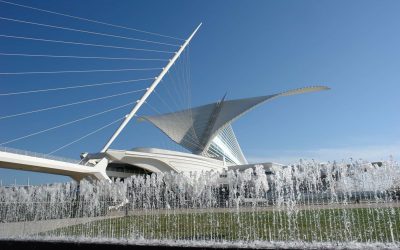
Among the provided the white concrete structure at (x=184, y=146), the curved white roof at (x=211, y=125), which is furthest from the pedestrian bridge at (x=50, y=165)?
the curved white roof at (x=211, y=125)

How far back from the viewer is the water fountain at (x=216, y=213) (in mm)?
11625

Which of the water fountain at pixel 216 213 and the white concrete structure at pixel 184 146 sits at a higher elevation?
the white concrete structure at pixel 184 146

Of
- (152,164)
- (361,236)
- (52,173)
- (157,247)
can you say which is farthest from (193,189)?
(157,247)

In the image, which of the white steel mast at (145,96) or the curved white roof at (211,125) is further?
the curved white roof at (211,125)

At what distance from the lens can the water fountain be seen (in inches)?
458

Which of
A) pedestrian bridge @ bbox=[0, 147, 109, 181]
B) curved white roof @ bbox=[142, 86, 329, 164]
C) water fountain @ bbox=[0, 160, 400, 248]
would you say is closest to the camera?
water fountain @ bbox=[0, 160, 400, 248]

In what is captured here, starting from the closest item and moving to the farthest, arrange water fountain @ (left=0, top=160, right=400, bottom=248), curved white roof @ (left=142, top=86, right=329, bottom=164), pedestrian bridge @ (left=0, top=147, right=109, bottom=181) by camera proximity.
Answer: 1. water fountain @ (left=0, top=160, right=400, bottom=248)
2. pedestrian bridge @ (left=0, top=147, right=109, bottom=181)
3. curved white roof @ (left=142, top=86, right=329, bottom=164)

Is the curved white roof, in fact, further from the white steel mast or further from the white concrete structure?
the white steel mast

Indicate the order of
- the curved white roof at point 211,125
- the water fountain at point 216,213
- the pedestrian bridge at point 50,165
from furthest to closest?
the curved white roof at point 211,125 < the pedestrian bridge at point 50,165 < the water fountain at point 216,213

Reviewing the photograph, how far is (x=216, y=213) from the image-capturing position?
68.5 feet

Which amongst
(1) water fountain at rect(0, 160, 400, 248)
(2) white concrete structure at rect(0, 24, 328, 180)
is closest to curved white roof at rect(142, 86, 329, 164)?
(2) white concrete structure at rect(0, 24, 328, 180)

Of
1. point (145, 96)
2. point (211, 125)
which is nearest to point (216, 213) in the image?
point (145, 96)

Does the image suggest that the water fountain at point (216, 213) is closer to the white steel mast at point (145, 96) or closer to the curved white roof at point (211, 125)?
the white steel mast at point (145, 96)

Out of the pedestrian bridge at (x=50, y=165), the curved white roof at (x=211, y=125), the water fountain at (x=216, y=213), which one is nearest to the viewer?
the water fountain at (x=216, y=213)
